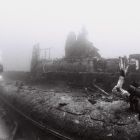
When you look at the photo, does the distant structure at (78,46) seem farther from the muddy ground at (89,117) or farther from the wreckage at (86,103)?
the muddy ground at (89,117)

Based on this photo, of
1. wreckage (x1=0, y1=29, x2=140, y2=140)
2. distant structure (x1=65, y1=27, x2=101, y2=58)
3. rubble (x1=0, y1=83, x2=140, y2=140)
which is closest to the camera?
rubble (x1=0, y1=83, x2=140, y2=140)

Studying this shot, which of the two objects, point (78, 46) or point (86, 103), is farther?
point (78, 46)

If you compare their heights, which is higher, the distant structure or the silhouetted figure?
the distant structure

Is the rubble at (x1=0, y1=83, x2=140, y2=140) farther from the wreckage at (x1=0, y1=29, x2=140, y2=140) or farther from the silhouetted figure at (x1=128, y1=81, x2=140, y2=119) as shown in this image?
the silhouetted figure at (x1=128, y1=81, x2=140, y2=119)

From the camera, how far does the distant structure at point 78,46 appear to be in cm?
3152

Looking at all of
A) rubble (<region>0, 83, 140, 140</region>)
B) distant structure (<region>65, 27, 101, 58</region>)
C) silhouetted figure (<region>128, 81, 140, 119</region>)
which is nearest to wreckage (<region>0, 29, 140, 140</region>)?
rubble (<region>0, 83, 140, 140</region>)

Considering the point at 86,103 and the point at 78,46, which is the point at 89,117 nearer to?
the point at 86,103

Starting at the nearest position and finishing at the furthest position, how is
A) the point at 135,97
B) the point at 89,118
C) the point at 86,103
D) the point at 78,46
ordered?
1. the point at 135,97
2. the point at 89,118
3. the point at 86,103
4. the point at 78,46

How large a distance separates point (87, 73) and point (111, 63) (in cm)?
180

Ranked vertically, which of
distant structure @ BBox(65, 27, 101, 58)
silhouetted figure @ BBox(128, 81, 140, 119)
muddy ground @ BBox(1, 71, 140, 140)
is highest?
distant structure @ BBox(65, 27, 101, 58)

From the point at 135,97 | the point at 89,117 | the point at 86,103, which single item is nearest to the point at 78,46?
the point at 86,103

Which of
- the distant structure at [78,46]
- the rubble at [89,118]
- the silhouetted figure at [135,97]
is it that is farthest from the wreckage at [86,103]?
the distant structure at [78,46]

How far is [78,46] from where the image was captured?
33.1m

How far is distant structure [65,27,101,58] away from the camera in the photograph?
31.5 m
